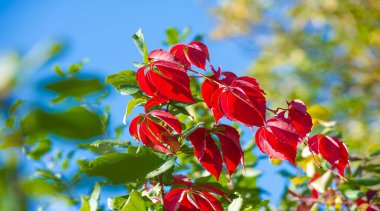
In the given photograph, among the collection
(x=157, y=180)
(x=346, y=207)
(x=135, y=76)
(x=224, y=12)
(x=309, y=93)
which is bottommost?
(x=157, y=180)

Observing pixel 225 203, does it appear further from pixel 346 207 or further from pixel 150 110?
pixel 346 207

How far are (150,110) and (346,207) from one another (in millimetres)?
584

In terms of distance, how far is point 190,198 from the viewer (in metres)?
0.71

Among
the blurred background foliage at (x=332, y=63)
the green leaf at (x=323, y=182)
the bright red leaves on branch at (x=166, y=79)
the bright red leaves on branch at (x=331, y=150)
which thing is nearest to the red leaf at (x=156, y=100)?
the bright red leaves on branch at (x=166, y=79)

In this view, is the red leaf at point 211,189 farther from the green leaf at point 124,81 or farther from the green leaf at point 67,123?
the green leaf at point 67,123

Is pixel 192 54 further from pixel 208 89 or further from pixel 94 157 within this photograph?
pixel 94 157

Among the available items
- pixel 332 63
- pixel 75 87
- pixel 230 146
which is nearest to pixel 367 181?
pixel 230 146

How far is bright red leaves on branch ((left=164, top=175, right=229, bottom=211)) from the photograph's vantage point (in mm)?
697

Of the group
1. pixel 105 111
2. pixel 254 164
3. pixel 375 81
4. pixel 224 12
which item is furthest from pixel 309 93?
pixel 105 111

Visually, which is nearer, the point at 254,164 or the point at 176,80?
the point at 176,80

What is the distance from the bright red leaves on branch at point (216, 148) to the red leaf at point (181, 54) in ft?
0.35

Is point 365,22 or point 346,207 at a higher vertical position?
point 365,22

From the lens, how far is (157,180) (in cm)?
81

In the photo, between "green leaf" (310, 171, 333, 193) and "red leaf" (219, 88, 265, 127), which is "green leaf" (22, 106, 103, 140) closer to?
"red leaf" (219, 88, 265, 127)
